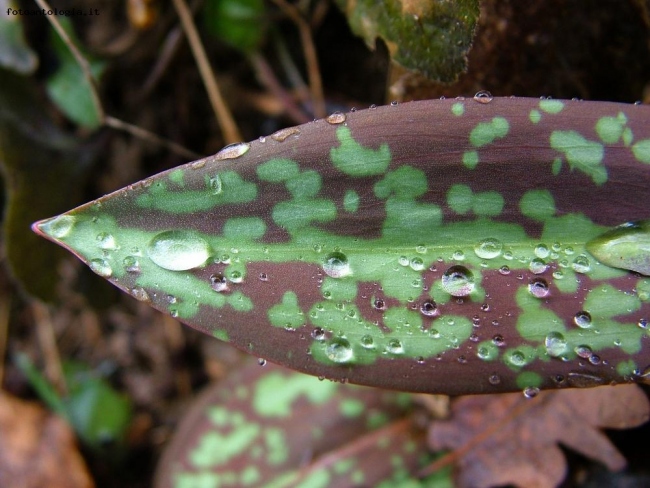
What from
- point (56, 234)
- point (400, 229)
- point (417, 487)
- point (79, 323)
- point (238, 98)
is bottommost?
point (417, 487)

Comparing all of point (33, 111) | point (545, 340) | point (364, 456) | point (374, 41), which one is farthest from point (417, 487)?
point (33, 111)

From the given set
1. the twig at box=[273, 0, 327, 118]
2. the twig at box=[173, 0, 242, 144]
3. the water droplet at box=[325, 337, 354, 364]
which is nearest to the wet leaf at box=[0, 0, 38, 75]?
the twig at box=[173, 0, 242, 144]

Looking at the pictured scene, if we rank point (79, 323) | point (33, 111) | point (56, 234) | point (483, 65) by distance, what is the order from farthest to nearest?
point (79, 323)
point (33, 111)
point (483, 65)
point (56, 234)

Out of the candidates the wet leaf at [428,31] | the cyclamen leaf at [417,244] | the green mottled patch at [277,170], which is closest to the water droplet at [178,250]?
the cyclamen leaf at [417,244]

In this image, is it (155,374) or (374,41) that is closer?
(374,41)

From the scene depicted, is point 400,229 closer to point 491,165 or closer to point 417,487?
point 491,165

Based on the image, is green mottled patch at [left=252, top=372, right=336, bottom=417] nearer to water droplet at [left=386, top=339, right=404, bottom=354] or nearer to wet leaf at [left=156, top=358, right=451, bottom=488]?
wet leaf at [left=156, top=358, right=451, bottom=488]

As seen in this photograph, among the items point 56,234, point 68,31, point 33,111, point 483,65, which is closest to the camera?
point 56,234
